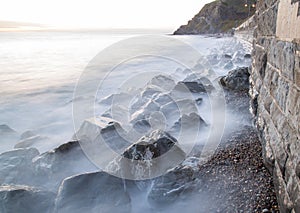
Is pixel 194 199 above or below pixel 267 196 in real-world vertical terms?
below

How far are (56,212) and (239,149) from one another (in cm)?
232

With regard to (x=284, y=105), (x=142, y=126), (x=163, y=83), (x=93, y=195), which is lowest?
(x=93, y=195)

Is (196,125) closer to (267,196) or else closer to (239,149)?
(239,149)

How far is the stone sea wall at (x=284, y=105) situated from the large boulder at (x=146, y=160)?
1091 millimetres

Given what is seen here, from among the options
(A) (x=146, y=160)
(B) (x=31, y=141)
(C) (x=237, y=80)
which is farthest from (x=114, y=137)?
(C) (x=237, y=80)

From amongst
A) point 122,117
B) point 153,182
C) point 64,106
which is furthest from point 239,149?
point 64,106

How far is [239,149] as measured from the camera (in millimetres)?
3326

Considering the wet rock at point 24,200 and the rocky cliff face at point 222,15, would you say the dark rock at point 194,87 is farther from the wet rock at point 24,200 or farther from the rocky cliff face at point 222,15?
the rocky cliff face at point 222,15

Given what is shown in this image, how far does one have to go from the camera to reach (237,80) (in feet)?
20.7

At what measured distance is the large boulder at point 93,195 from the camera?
252 cm

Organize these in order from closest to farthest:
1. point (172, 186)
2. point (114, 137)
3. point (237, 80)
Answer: point (172, 186)
point (114, 137)
point (237, 80)

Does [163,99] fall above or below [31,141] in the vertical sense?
→ above

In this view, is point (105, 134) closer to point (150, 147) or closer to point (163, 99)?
point (150, 147)

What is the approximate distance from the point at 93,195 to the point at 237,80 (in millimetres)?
4898
